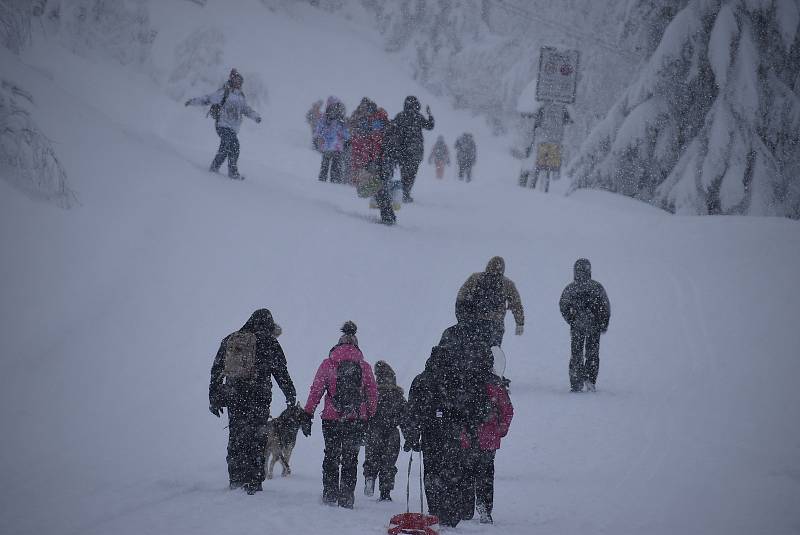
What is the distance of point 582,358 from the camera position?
29.4 feet

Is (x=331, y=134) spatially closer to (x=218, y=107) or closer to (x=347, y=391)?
(x=218, y=107)

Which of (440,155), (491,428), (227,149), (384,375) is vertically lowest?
(491,428)

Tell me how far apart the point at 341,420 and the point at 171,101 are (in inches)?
1230

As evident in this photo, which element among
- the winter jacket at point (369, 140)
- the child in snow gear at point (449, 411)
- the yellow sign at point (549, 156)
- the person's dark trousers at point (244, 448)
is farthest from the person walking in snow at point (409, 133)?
the yellow sign at point (549, 156)

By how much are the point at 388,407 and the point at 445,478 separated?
4.88 feet

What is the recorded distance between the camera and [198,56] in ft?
131

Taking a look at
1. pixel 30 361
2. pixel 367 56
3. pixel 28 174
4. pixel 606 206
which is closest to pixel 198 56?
pixel 367 56

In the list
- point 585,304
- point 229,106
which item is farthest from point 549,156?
point 585,304

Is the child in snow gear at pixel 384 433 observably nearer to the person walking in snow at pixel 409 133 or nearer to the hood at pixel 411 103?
the person walking in snow at pixel 409 133

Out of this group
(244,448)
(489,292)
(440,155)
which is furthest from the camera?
(440,155)

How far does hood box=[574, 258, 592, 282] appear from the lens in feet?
30.2

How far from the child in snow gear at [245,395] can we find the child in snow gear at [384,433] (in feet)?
2.85

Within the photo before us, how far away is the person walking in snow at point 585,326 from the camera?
29.0 ft

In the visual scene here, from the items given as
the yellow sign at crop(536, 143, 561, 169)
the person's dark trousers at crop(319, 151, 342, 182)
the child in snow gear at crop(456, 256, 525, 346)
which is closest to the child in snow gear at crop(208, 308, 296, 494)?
the child in snow gear at crop(456, 256, 525, 346)
